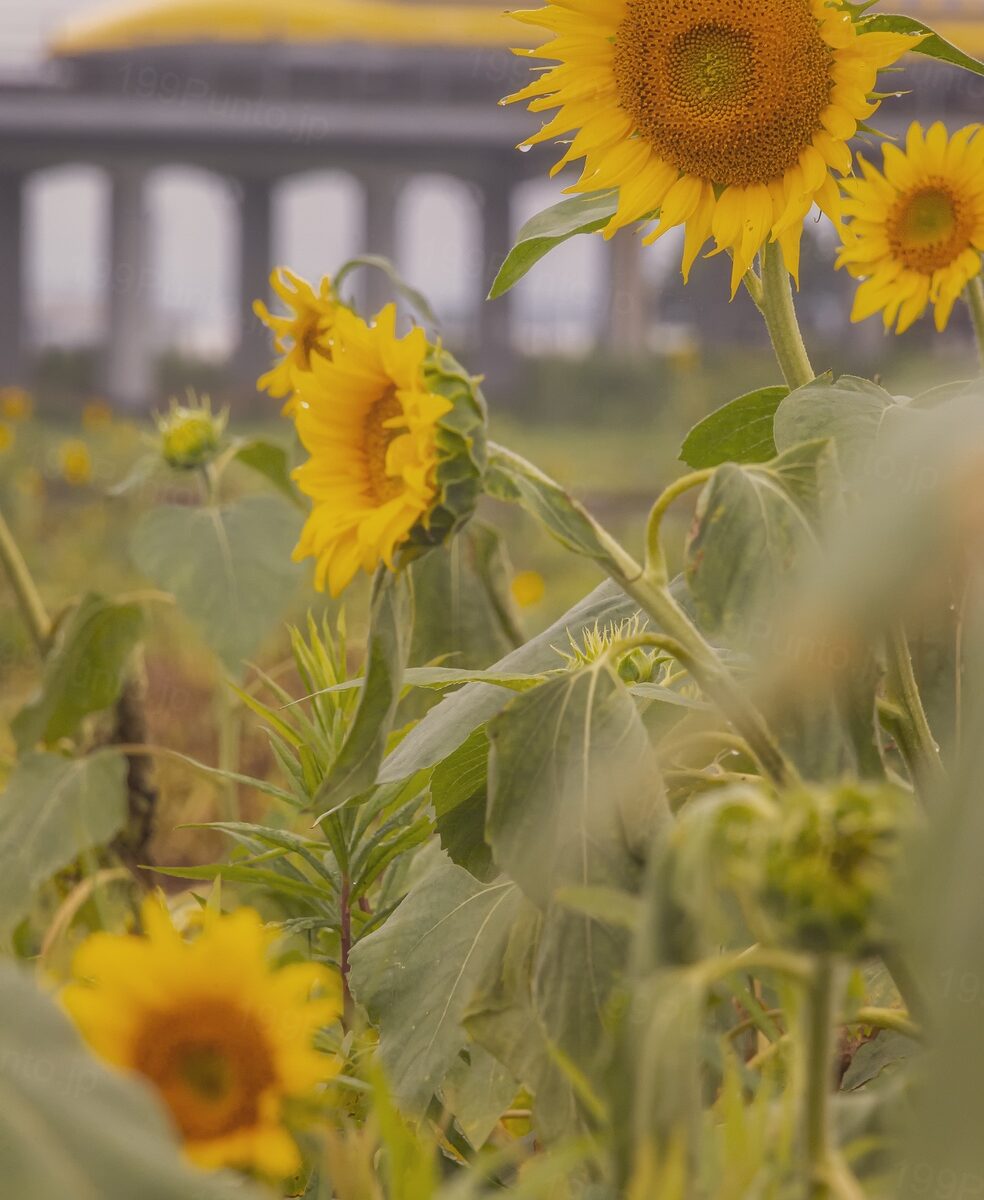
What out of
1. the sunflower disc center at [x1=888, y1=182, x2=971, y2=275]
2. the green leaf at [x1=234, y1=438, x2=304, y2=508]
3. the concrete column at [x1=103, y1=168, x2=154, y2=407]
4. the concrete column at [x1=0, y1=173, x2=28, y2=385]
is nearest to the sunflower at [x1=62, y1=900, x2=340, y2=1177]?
the sunflower disc center at [x1=888, y1=182, x2=971, y2=275]

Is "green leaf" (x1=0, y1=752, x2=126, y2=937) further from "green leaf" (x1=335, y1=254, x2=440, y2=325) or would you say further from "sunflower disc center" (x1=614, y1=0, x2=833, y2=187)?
"sunflower disc center" (x1=614, y1=0, x2=833, y2=187)

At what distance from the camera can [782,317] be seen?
1.64 feet

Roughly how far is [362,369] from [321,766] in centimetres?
21

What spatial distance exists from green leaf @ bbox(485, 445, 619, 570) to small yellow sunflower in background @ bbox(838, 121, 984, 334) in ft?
1.02

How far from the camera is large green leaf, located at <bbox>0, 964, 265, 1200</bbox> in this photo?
0.73 ft

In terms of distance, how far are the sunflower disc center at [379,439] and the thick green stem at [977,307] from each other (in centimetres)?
27

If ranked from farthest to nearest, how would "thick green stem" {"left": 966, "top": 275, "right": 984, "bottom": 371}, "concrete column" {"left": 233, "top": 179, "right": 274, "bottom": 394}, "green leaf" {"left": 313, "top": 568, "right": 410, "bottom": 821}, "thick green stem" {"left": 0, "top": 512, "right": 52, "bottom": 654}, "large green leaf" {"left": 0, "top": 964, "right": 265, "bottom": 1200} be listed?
"concrete column" {"left": 233, "top": 179, "right": 274, "bottom": 394}, "thick green stem" {"left": 0, "top": 512, "right": 52, "bottom": 654}, "thick green stem" {"left": 966, "top": 275, "right": 984, "bottom": 371}, "green leaf" {"left": 313, "top": 568, "right": 410, "bottom": 821}, "large green leaf" {"left": 0, "top": 964, "right": 265, "bottom": 1200}

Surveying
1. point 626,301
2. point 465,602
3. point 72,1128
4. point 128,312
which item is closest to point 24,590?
point 465,602

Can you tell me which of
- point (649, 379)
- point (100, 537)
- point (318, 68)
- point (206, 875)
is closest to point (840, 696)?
point (206, 875)

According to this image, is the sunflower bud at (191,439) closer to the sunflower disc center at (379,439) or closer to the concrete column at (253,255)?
the sunflower disc center at (379,439)

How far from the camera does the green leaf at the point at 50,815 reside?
78 centimetres

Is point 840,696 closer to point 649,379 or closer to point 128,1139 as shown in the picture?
point 128,1139

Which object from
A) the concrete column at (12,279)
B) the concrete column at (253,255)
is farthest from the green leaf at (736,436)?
the concrete column at (12,279)

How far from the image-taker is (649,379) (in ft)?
23.8
